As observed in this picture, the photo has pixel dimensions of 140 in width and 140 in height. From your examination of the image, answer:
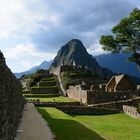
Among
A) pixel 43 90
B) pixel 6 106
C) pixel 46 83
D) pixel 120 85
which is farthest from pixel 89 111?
pixel 46 83

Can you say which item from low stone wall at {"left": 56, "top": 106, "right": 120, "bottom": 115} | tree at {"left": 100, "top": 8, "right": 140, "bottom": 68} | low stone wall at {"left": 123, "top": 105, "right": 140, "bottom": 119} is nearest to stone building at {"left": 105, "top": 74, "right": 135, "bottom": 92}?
tree at {"left": 100, "top": 8, "right": 140, "bottom": 68}

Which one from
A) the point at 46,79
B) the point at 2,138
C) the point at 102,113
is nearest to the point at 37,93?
the point at 46,79

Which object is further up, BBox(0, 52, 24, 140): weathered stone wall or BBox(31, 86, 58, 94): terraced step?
BBox(31, 86, 58, 94): terraced step

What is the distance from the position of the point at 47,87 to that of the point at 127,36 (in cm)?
2246

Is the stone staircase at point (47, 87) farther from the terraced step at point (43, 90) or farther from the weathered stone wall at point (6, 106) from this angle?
the weathered stone wall at point (6, 106)

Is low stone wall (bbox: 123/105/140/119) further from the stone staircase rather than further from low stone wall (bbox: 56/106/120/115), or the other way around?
the stone staircase

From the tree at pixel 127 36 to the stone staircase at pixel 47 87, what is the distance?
55.6ft

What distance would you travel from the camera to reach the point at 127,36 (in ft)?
249

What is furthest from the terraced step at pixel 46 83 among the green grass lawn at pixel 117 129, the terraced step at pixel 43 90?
the green grass lawn at pixel 117 129

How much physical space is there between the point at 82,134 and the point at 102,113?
2744cm

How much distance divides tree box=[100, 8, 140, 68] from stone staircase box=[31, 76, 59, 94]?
16935 millimetres

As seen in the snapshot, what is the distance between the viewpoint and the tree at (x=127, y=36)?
74.9 meters

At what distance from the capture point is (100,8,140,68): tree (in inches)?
2950

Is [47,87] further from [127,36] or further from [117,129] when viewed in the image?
[117,129]
